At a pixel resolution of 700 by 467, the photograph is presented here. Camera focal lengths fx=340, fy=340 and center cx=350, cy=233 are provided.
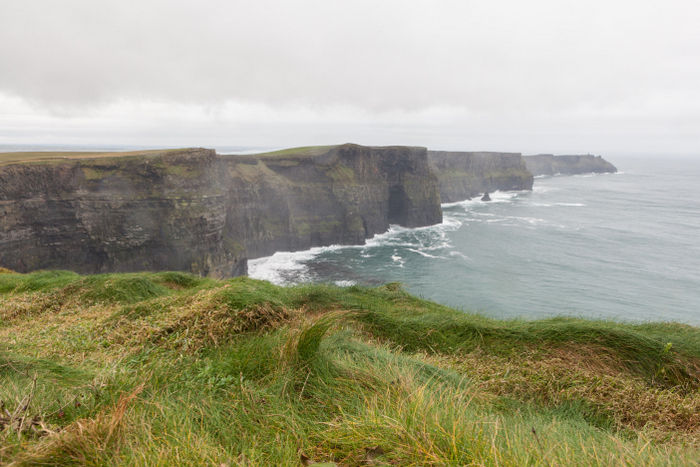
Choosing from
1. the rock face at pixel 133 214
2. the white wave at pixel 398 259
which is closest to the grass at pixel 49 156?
the rock face at pixel 133 214

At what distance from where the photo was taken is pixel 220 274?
3747 cm

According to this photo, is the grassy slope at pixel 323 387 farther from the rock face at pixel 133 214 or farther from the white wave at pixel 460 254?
the white wave at pixel 460 254

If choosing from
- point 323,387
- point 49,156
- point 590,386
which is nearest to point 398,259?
point 49,156

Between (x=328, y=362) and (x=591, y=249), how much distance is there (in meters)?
52.7

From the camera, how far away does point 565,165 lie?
165125 millimetres

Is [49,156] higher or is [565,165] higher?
[565,165]

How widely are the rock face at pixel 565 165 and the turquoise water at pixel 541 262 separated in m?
85.6

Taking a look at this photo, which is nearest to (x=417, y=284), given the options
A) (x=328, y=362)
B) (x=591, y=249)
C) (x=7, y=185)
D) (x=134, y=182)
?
(x=591, y=249)

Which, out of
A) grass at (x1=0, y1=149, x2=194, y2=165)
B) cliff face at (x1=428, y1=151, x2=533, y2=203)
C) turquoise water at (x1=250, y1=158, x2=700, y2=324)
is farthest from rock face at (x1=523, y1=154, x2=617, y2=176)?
grass at (x1=0, y1=149, x2=194, y2=165)

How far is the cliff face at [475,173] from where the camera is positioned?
9356cm

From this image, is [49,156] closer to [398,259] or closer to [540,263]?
[398,259]

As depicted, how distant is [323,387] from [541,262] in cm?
4496

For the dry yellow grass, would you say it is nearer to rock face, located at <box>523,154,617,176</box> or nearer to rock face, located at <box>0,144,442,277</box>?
rock face, located at <box>0,144,442,277</box>

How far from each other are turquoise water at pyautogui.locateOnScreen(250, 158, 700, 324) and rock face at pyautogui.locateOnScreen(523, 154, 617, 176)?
85615mm
